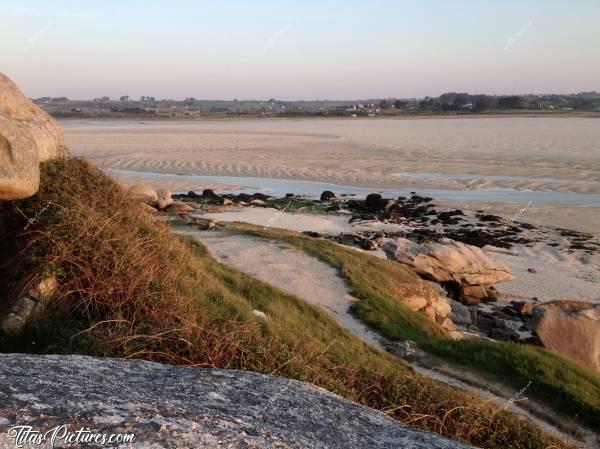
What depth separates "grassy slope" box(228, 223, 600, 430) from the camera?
30.6 feet

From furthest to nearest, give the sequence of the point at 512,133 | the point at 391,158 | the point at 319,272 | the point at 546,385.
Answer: the point at 512,133
the point at 391,158
the point at 319,272
the point at 546,385

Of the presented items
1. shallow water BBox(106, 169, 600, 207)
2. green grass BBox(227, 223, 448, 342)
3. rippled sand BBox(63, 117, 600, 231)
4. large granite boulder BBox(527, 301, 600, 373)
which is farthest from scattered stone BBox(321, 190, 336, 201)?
large granite boulder BBox(527, 301, 600, 373)

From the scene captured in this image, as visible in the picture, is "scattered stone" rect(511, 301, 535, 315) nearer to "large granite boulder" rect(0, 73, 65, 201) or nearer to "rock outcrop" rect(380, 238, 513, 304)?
"rock outcrop" rect(380, 238, 513, 304)

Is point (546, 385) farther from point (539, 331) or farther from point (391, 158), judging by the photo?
point (391, 158)

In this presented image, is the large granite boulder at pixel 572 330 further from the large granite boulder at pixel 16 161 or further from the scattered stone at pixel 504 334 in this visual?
the large granite boulder at pixel 16 161

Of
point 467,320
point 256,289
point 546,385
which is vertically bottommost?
point 467,320

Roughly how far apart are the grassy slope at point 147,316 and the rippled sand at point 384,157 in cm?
1790

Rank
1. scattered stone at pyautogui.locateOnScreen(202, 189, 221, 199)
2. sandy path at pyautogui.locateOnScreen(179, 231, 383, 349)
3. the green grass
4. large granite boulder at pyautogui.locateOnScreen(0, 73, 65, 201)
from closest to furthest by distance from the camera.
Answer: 1. large granite boulder at pyautogui.locateOnScreen(0, 73, 65, 201)
2. the green grass
3. sandy path at pyautogui.locateOnScreen(179, 231, 383, 349)
4. scattered stone at pyautogui.locateOnScreen(202, 189, 221, 199)

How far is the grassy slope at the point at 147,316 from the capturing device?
19.8ft

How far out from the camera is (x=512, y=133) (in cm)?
5934

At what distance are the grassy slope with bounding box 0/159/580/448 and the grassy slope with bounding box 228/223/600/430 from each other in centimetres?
211

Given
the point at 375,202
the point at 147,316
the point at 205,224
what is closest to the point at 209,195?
the point at 375,202

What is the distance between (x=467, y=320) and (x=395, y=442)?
1112 centimetres

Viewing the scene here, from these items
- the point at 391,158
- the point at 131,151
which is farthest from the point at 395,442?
the point at 131,151
